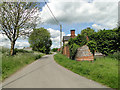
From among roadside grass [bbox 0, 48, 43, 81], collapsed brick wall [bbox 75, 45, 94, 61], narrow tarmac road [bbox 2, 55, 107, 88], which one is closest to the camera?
narrow tarmac road [bbox 2, 55, 107, 88]

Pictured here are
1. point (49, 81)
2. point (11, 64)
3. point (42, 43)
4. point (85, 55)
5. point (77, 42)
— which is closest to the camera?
point (49, 81)

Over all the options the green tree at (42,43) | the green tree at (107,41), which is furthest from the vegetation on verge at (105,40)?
the green tree at (42,43)

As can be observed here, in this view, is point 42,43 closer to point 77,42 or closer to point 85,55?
point 77,42

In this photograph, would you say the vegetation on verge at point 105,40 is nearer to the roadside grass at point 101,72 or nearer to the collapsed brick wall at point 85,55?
the collapsed brick wall at point 85,55

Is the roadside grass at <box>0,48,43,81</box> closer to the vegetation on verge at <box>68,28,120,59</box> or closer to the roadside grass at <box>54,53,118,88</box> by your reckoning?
the roadside grass at <box>54,53,118,88</box>

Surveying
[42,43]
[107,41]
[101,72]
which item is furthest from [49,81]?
[42,43]

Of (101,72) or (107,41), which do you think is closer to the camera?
(101,72)

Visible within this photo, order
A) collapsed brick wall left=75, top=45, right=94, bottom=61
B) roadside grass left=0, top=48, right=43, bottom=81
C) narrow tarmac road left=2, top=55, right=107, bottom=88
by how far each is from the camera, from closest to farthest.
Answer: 1. narrow tarmac road left=2, top=55, right=107, bottom=88
2. roadside grass left=0, top=48, right=43, bottom=81
3. collapsed brick wall left=75, top=45, right=94, bottom=61

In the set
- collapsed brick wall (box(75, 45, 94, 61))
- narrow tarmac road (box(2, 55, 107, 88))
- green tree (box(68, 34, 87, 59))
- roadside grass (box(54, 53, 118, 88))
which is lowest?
narrow tarmac road (box(2, 55, 107, 88))

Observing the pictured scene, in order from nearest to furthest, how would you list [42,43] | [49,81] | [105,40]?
[49,81] → [105,40] → [42,43]

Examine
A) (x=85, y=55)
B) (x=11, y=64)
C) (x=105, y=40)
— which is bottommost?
(x=11, y=64)

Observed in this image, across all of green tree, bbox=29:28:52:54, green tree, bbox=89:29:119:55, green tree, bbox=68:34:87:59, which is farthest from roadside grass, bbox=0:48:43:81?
green tree, bbox=29:28:52:54

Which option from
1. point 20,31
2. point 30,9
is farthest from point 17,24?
point 30,9

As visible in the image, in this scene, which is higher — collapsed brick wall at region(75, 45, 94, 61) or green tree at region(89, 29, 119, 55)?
green tree at region(89, 29, 119, 55)
